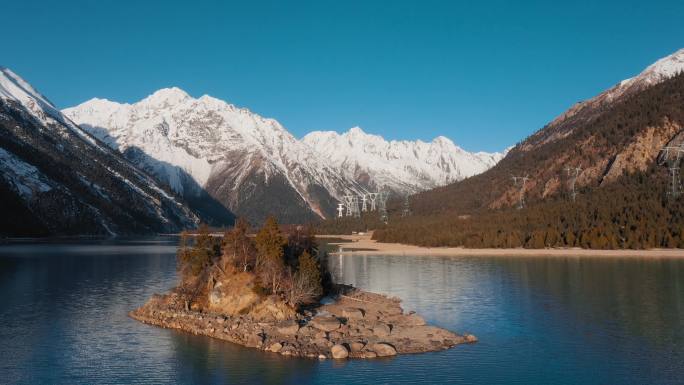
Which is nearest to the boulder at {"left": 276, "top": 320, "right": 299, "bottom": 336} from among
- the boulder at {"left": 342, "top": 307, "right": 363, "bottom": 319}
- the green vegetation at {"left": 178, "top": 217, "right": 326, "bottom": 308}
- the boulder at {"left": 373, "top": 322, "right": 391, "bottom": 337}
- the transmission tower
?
the green vegetation at {"left": 178, "top": 217, "right": 326, "bottom": 308}

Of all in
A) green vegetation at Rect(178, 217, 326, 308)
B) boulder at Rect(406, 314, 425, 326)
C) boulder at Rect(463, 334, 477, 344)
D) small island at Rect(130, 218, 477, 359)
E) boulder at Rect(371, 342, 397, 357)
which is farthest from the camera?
green vegetation at Rect(178, 217, 326, 308)

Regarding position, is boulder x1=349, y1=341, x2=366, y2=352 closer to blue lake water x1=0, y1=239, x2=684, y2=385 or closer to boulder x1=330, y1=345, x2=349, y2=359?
boulder x1=330, y1=345, x2=349, y2=359

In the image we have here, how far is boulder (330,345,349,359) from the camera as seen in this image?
46875 millimetres

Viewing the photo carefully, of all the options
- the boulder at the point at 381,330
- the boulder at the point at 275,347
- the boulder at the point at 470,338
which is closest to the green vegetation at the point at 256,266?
the boulder at the point at 381,330

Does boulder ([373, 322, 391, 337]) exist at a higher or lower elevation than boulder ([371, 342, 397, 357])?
higher

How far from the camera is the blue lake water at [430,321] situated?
43.0 meters

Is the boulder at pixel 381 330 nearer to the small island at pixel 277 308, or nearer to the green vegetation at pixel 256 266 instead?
the small island at pixel 277 308

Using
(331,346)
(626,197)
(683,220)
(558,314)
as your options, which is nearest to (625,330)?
(558,314)

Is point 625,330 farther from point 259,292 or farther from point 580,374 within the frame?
point 259,292

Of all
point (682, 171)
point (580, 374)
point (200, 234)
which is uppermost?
point (682, 171)

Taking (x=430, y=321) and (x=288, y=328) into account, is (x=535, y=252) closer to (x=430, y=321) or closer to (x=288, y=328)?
(x=430, y=321)

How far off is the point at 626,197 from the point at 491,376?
153m

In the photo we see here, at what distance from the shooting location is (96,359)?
1863 inches

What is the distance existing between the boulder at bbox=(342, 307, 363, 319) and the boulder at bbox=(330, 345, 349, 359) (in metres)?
12.6
